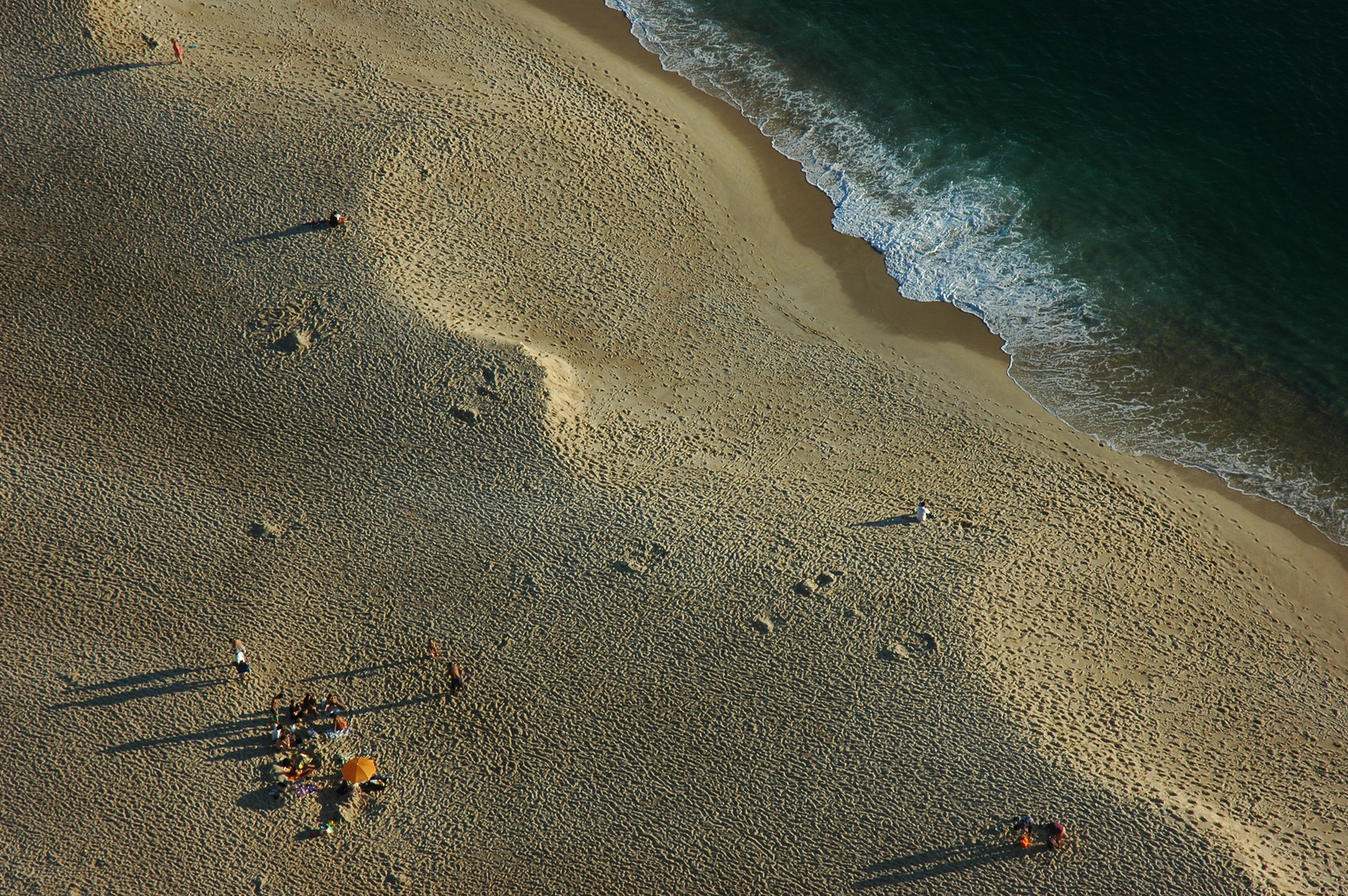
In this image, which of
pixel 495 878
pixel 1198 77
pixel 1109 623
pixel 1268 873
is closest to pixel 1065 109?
pixel 1198 77

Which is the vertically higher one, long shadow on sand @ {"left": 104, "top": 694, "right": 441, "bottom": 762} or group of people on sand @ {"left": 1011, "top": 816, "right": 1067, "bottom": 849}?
group of people on sand @ {"left": 1011, "top": 816, "right": 1067, "bottom": 849}

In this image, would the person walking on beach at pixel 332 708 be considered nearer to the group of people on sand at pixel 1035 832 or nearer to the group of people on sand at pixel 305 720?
the group of people on sand at pixel 305 720

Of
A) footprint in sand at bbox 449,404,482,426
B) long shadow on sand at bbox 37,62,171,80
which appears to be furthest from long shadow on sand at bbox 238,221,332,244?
long shadow on sand at bbox 37,62,171,80

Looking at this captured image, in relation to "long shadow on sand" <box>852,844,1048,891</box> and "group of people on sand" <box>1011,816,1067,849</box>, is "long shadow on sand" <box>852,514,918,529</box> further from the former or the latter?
"long shadow on sand" <box>852,844,1048,891</box>

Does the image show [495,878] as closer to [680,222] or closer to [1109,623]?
[1109,623]

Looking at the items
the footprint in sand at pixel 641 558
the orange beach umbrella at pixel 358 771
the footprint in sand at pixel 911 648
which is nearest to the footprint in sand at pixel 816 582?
the footprint in sand at pixel 911 648
